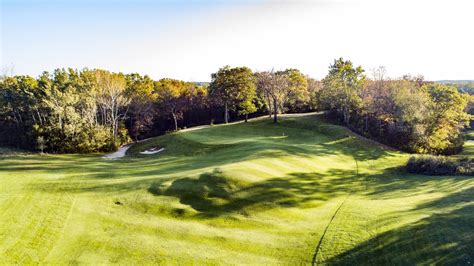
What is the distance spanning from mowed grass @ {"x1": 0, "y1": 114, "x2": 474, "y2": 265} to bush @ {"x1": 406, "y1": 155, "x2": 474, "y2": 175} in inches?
90.9

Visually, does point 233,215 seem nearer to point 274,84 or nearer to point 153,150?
point 153,150

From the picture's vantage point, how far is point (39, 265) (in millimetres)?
13609

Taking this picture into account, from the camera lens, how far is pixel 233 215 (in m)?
20.4

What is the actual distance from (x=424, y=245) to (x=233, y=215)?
34.7 ft

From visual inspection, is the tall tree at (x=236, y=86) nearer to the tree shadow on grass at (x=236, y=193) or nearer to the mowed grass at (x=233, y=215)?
the mowed grass at (x=233, y=215)

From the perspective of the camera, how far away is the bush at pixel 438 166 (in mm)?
35281

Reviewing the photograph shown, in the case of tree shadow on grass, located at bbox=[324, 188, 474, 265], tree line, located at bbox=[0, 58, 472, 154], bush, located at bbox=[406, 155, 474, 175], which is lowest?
bush, located at bbox=[406, 155, 474, 175]

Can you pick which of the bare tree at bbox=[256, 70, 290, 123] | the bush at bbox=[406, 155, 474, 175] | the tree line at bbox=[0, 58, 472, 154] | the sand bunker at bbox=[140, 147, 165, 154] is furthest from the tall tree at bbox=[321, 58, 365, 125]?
the sand bunker at bbox=[140, 147, 165, 154]

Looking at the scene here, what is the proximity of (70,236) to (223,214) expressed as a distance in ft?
28.5

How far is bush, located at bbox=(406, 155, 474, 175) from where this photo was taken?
116 feet

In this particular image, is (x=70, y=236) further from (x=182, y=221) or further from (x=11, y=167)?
(x=11, y=167)

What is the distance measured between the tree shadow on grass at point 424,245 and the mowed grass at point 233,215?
48 mm

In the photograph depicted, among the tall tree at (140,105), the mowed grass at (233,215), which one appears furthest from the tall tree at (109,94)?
the mowed grass at (233,215)

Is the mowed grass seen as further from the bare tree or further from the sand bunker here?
the bare tree
